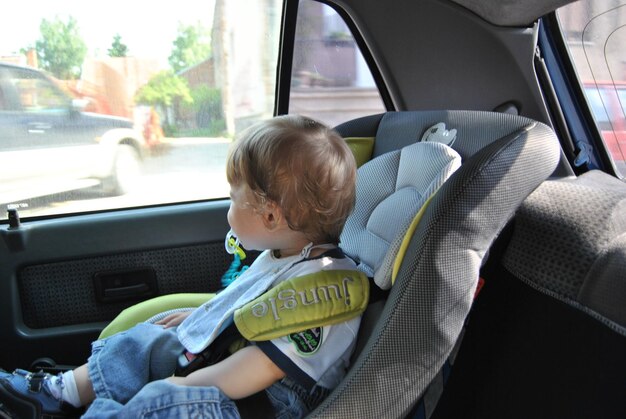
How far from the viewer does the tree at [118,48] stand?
205cm

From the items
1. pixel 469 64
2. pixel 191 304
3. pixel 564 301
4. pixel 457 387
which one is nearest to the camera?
pixel 564 301

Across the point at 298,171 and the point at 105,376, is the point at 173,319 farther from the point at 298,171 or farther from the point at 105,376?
the point at 298,171

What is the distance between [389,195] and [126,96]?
45.0 inches

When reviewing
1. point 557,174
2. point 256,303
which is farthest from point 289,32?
point 256,303

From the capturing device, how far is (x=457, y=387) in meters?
1.47

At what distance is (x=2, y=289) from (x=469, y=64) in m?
1.79

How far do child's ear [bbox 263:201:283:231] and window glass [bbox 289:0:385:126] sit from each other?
1.13 meters

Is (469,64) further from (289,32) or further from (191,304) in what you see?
(191,304)

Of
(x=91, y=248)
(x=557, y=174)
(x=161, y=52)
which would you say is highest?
(x=161, y=52)

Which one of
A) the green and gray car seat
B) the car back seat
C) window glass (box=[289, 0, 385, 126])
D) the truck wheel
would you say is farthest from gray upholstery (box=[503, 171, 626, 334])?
the truck wheel

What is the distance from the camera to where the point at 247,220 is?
130 cm

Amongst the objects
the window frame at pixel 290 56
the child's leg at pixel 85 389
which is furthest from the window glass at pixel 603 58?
the child's leg at pixel 85 389

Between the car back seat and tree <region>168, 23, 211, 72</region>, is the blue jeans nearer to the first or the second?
the car back seat

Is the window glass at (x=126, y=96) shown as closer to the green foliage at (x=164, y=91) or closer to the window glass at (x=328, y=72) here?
the green foliage at (x=164, y=91)
